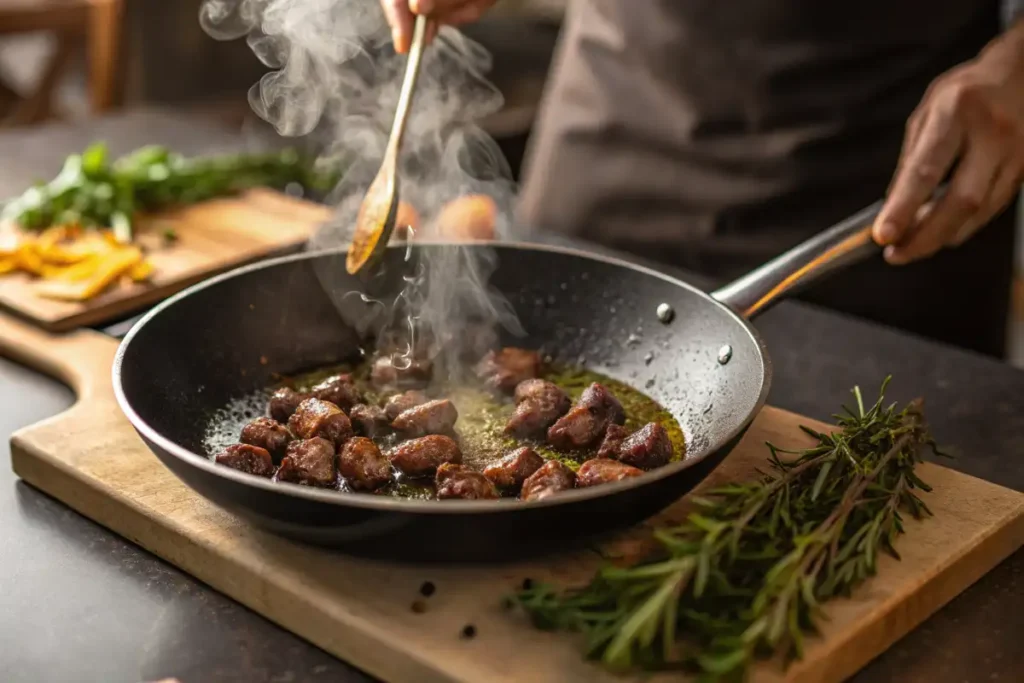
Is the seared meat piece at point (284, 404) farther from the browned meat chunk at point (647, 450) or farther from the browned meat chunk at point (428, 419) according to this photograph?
the browned meat chunk at point (647, 450)

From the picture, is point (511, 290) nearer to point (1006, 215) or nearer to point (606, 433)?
point (606, 433)

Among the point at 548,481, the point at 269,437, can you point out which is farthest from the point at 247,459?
the point at 548,481

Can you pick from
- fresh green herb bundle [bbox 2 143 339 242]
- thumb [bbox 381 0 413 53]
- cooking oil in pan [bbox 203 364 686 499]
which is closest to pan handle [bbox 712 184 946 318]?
cooking oil in pan [bbox 203 364 686 499]

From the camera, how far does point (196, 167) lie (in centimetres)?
303

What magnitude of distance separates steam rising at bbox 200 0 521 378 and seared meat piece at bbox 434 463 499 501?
526 millimetres

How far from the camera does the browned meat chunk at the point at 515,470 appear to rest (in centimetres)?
160

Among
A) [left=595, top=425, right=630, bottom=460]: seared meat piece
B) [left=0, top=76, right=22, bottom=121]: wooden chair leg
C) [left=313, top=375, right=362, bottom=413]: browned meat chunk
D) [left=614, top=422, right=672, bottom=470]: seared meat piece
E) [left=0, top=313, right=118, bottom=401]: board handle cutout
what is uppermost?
[left=614, top=422, right=672, bottom=470]: seared meat piece

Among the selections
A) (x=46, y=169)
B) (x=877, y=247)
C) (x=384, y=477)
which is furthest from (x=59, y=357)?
(x=877, y=247)

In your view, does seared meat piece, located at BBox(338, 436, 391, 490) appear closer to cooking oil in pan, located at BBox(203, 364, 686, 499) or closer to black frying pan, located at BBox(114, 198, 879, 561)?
cooking oil in pan, located at BBox(203, 364, 686, 499)

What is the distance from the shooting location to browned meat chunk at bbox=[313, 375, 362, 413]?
1854 millimetres

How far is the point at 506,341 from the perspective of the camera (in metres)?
2.17

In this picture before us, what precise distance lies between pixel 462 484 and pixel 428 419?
28 cm

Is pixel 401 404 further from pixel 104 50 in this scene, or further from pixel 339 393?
pixel 104 50

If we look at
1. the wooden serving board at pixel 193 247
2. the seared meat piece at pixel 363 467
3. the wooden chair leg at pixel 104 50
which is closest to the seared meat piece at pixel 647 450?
the seared meat piece at pixel 363 467
